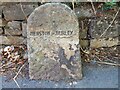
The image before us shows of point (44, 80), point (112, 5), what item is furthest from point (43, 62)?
point (112, 5)

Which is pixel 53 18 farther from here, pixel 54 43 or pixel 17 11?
pixel 17 11

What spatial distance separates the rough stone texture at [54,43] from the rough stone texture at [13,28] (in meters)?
0.40

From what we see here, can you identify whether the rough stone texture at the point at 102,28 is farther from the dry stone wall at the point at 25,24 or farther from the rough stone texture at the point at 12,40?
the rough stone texture at the point at 12,40

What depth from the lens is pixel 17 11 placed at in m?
3.13

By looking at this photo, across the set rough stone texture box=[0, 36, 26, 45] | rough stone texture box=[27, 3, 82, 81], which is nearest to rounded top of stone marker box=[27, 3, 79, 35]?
rough stone texture box=[27, 3, 82, 81]

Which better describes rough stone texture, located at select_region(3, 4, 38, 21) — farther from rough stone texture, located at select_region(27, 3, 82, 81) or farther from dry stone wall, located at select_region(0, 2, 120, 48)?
rough stone texture, located at select_region(27, 3, 82, 81)

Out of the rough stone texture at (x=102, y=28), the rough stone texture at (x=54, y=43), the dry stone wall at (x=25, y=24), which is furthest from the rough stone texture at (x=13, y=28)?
the rough stone texture at (x=102, y=28)

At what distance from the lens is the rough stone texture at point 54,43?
9.07ft

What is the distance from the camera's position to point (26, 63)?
3.10m

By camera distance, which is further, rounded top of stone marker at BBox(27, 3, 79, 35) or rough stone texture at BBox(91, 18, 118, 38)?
rough stone texture at BBox(91, 18, 118, 38)

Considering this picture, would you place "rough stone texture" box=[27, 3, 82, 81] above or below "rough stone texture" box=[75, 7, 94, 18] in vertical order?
below

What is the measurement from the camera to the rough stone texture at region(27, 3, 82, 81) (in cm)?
277

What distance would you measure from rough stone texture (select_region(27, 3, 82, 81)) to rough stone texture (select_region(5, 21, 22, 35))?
0.40 m

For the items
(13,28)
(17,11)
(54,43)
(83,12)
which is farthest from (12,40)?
(83,12)
